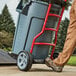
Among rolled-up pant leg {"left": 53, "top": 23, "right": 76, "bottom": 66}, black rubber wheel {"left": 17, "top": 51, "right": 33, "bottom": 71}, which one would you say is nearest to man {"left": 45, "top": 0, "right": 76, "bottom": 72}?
rolled-up pant leg {"left": 53, "top": 23, "right": 76, "bottom": 66}

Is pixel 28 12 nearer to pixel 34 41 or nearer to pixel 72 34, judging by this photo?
pixel 34 41

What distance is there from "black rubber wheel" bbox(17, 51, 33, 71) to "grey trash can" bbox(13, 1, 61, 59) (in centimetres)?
20

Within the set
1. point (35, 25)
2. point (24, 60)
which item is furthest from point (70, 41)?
point (24, 60)

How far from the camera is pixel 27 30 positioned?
5.84 metres

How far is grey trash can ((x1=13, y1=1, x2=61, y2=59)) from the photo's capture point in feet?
19.0

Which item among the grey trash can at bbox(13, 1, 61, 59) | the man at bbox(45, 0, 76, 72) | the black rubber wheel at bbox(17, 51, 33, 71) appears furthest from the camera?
the grey trash can at bbox(13, 1, 61, 59)

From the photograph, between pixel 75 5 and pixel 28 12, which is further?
pixel 28 12

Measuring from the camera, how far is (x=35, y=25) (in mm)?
5797

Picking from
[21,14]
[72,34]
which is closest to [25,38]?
[21,14]

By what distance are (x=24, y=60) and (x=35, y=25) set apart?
27.4 inches

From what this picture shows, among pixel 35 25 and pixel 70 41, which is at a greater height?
pixel 35 25

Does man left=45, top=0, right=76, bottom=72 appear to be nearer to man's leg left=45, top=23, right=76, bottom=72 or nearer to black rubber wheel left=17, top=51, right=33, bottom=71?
man's leg left=45, top=23, right=76, bottom=72

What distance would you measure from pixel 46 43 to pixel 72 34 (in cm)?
71

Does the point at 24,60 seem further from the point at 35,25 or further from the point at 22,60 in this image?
the point at 35,25
